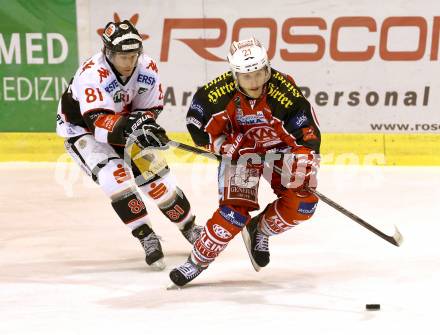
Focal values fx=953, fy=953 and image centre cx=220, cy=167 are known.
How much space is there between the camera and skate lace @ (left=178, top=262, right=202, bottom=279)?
4.36 meters

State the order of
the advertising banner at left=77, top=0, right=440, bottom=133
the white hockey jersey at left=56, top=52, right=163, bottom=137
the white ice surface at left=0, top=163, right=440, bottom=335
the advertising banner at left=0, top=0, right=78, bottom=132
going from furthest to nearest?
the advertising banner at left=0, top=0, right=78, bottom=132
the advertising banner at left=77, top=0, right=440, bottom=133
the white hockey jersey at left=56, top=52, right=163, bottom=137
the white ice surface at left=0, top=163, right=440, bottom=335

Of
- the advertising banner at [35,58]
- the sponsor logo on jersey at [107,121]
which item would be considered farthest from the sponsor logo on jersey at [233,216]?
the advertising banner at [35,58]

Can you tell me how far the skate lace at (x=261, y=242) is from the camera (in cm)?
462

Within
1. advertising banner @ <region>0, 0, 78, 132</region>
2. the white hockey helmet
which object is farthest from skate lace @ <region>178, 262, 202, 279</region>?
advertising banner @ <region>0, 0, 78, 132</region>

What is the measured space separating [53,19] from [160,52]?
923 millimetres

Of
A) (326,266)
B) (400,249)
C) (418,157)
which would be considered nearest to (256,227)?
(326,266)

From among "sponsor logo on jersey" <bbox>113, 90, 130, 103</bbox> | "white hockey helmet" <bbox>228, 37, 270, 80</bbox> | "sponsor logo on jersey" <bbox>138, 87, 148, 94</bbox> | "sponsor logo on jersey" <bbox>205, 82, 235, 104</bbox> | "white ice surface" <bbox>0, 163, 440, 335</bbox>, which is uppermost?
A: "white hockey helmet" <bbox>228, 37, 270, 80</bbox>

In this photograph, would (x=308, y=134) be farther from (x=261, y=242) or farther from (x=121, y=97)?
(x=121, y=97)

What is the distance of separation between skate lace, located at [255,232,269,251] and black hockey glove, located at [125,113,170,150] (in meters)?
0.64

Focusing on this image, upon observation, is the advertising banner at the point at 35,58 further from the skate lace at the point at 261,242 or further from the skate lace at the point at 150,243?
the skate lace at the point at 261,242

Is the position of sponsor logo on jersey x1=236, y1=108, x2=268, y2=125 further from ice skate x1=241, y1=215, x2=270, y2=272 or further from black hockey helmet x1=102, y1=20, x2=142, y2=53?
black hockey helmet x1=102, y1=20, x2=142, y2=53

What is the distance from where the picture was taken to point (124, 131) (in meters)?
4.62

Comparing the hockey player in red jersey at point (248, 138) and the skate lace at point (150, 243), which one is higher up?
the hockey player in red jersey at point (248, 138)

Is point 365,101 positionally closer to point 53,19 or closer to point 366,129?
Answer: point 366,129
